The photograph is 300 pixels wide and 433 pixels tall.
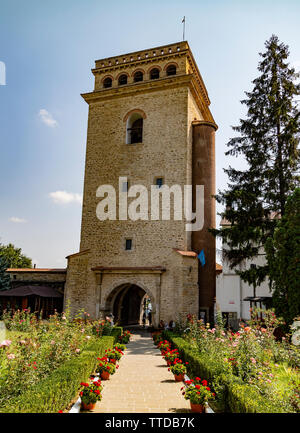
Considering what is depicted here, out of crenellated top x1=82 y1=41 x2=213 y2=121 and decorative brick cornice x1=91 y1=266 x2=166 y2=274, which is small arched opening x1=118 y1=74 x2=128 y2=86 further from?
decorative brick cornice x1=91 y1=266 x2=166 y2=274

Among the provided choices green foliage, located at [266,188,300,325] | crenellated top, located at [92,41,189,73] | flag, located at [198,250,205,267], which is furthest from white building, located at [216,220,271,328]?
crenellated top, located at [92,41,189,73]

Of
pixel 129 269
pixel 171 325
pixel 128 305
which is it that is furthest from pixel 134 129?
pixel 171 325

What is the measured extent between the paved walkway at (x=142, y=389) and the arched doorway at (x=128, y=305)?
26.4 ft

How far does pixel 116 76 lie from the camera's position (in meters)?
21.6

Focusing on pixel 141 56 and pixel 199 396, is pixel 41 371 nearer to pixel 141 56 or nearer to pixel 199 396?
pixel 199 396

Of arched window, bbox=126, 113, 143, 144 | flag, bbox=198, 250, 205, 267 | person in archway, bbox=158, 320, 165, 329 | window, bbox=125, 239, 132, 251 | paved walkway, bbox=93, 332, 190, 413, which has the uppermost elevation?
arched window, bbox=126, 113, 143, 144

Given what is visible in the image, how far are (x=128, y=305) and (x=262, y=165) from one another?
12833 millimetres

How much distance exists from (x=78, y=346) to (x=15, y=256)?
1639 inches

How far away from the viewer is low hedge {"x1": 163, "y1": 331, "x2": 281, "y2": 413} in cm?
447

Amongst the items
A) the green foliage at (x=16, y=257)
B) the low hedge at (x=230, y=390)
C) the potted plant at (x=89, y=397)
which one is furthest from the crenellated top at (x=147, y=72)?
the green foliage at (x=16, y=257)

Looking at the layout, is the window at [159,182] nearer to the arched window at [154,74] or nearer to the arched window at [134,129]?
the arched window at [134,129]

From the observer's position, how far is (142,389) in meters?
7.41

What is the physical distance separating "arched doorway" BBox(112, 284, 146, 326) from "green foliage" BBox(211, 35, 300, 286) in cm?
739
